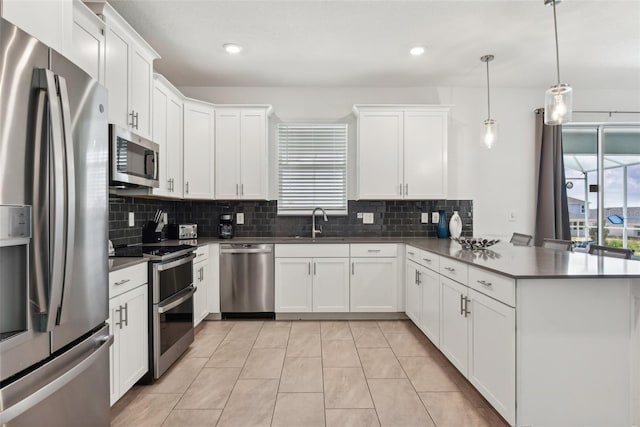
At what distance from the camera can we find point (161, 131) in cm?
314

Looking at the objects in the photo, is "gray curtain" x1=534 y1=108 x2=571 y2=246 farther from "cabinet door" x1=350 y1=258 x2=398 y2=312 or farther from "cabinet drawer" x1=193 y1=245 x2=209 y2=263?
"cabinet drawer" x1=193 y1=245 x2=209 y2=263

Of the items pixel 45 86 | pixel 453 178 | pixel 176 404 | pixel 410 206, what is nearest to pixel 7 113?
pixel 45 86

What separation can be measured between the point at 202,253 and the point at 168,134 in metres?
1.23

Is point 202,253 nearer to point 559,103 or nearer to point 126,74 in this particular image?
point 126,74

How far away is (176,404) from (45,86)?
6.21ft

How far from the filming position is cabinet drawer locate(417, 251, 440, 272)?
2.77 m

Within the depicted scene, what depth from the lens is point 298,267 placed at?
146 inches

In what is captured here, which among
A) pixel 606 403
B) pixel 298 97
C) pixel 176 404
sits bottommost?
pixel 176 404

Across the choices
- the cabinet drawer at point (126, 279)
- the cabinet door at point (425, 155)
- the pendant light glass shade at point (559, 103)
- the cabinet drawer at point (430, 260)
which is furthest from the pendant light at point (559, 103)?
the cabinet drawer at point (126, 279)

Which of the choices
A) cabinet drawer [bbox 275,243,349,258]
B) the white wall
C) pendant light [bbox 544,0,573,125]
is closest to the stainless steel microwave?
cabinet drawer [bbox 275,243,349,258]

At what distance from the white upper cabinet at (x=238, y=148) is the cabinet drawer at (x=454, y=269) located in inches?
87.0

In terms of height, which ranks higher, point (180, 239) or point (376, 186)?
point (376, 186)

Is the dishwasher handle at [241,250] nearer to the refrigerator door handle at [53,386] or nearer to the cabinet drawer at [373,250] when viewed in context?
the cabinet drawer at [373,250]

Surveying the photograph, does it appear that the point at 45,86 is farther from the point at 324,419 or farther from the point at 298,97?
the point at 298,97
